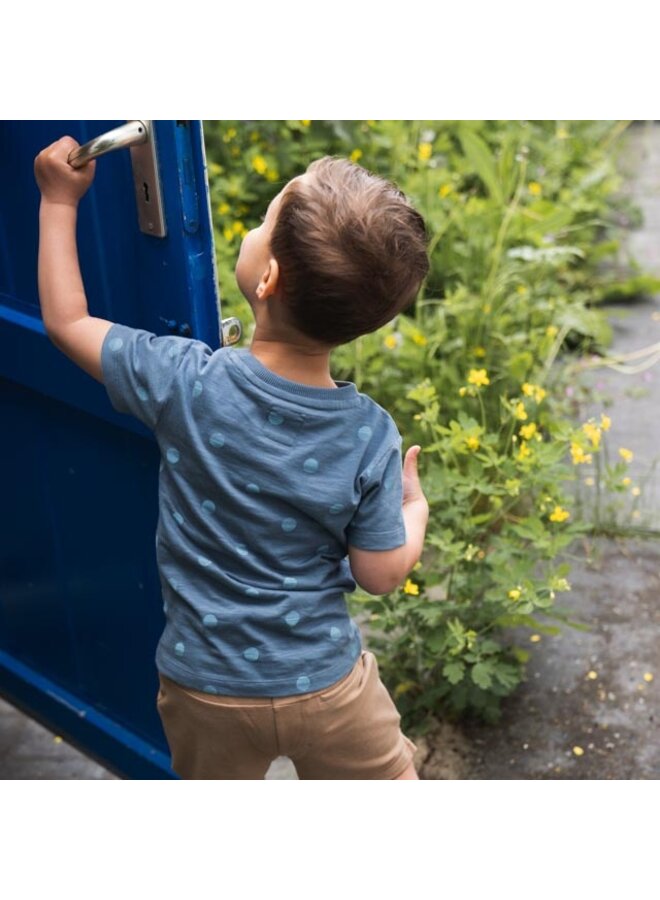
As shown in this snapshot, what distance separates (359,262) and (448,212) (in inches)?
120

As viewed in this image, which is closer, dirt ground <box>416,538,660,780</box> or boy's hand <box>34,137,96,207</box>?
boy's hand <box>34,137,96,207</box>

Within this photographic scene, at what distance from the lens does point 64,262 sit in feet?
5.76

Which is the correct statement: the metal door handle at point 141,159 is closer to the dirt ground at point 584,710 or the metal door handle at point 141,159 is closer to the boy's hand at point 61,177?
the boy's hand at point 61,177

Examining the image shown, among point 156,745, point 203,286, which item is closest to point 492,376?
point 156,745

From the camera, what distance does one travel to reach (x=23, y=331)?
2199 millimetres

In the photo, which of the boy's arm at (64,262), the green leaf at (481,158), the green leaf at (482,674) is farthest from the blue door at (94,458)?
the green leaf at (481,158)

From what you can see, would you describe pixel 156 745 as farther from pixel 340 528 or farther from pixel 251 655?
pixel 340 528

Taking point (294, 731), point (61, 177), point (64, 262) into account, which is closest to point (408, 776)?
point (294, 731)

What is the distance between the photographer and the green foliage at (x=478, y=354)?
2689 mm

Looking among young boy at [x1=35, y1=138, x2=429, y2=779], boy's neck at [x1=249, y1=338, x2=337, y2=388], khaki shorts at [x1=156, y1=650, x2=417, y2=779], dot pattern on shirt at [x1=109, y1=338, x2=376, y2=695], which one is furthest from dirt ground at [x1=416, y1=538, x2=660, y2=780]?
boy's neck at [x1=249, y1=338, x2=337, y2=388]

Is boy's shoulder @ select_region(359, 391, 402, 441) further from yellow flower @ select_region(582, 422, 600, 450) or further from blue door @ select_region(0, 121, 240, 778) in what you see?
yellow flower @ select_region(582, 422, 600, 450)

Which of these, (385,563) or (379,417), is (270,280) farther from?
(385,563)

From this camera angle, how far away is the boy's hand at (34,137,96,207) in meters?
1.76

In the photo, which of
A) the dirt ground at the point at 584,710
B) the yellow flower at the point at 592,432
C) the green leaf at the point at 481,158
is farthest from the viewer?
the green leaf at the point at 481,158
